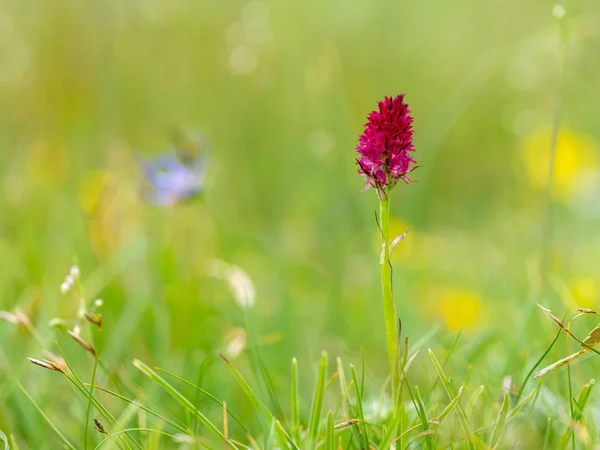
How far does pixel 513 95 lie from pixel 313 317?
3002 mm

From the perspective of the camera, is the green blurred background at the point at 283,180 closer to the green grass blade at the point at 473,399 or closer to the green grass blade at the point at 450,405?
the green grass blade at the point at 473,399

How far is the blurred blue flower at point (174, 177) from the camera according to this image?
2.21 metres

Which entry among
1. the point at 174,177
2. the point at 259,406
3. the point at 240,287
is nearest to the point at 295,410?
the point at 259,406

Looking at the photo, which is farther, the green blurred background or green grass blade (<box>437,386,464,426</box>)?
the green blurred background

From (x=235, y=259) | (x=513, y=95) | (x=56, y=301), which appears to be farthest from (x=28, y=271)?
(x=513, y=95)

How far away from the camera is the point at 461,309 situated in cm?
264

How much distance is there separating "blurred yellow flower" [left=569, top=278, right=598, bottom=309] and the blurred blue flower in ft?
3.72

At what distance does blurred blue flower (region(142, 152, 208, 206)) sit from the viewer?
2209mm

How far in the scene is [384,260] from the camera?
95 centimetres

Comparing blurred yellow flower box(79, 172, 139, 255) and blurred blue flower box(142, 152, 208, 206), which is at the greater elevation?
blurred blue flower box(142, 152, 208, 206)

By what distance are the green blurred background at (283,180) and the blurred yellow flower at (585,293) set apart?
0.01 m

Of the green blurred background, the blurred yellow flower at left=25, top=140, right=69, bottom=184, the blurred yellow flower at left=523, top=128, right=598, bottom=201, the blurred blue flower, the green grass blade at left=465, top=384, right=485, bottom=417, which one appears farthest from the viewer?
the blurred yellow flower at left=523, top=128, right=598, bottom=201

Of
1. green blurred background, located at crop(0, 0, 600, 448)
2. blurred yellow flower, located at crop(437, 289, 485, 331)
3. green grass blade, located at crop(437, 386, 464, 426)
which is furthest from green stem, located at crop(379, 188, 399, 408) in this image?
blurred yellow flower, located at crop(437, 289, 485, 331)

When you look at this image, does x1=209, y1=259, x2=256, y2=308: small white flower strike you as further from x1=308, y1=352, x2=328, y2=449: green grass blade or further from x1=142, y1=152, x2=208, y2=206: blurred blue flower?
x1=308, y1=352, x2=328, y2=449: green grass blade
